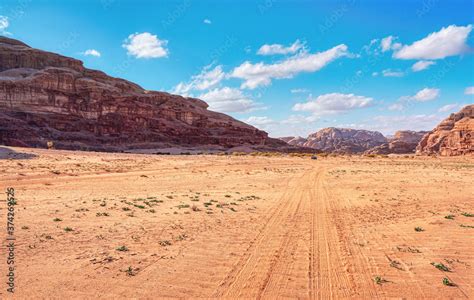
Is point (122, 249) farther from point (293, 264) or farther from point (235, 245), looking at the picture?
point (293, 264)

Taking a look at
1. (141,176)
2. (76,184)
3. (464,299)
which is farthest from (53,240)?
(141,176)

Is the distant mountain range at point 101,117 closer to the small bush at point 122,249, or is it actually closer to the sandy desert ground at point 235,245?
the sandy desert ground at point 235,245

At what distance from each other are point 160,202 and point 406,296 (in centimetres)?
1059

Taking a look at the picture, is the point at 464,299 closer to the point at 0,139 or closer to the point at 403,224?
the point at 403,224

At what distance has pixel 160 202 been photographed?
1451 cm

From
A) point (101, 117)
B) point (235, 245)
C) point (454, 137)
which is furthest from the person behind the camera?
point (101, 117)

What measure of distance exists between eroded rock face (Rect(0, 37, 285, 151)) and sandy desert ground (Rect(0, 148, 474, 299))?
208 feet

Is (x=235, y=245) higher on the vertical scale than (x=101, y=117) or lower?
lower

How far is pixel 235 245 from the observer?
354 inches

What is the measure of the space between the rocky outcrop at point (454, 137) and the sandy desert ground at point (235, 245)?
8177cm

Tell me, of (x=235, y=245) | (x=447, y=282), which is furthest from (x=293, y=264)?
(x=447, y=282)

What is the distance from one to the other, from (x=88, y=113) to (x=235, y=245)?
92.3 m

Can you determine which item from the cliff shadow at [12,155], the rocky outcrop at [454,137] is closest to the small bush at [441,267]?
the cliff shadow at [12,155]

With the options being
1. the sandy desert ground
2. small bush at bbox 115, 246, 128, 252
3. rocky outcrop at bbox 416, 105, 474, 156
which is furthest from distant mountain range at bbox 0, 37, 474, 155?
small bush at bbox 115, 246, 128, 252
